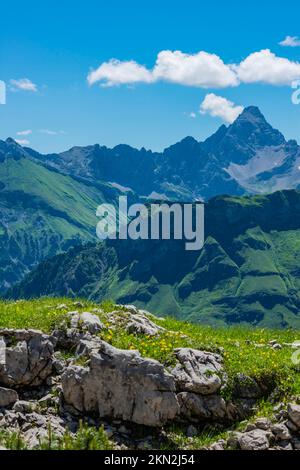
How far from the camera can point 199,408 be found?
16.6m

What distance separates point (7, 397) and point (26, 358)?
1.38 metres

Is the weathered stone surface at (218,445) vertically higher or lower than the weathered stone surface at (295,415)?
lower

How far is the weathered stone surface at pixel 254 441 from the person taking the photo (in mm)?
14586

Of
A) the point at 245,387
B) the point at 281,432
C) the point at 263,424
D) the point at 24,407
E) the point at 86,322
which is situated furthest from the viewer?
the point at 86,322

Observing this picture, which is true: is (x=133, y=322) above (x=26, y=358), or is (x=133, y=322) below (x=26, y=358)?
above

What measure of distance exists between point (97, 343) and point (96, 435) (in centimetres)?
382

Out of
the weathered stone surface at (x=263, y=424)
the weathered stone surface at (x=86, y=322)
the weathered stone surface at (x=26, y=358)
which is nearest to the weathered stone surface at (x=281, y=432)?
the weathered stone surface at (x=263, y=424)

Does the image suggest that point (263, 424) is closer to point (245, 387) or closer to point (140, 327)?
point (245, 387)

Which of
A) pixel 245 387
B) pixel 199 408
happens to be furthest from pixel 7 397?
pixel 245 387

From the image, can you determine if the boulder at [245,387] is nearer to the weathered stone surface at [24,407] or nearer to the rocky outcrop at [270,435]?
the rocky outcrop at [270,435]

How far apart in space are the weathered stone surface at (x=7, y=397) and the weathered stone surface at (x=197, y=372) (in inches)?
186

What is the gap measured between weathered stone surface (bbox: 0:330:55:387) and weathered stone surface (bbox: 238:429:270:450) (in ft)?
20.5
